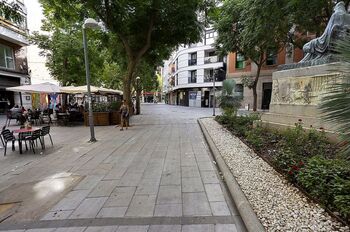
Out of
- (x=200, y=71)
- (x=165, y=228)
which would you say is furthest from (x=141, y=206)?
(x=200, y=71)

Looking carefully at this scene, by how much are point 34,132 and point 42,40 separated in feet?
53.4

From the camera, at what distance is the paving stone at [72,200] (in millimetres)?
3576

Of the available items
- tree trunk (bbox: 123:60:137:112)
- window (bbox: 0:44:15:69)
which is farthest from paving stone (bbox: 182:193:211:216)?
window (bbox: 0:44:15:69)

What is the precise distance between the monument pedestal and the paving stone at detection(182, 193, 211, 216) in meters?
4.08

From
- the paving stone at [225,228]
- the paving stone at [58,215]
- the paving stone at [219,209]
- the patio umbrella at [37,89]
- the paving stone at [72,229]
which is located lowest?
the paving stone at [58,215]

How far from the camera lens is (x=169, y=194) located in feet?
12.9

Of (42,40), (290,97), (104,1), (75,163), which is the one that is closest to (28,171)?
(75,163)

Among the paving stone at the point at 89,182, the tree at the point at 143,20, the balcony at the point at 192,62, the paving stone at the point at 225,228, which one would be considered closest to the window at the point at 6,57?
the tree at the point at 143,20

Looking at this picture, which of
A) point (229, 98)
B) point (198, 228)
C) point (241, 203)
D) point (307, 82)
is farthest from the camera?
point (229, 98)

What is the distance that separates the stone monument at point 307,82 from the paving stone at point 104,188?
208 inches

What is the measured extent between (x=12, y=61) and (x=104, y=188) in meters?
23.6

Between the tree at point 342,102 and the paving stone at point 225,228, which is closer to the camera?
the tree at point 342,102

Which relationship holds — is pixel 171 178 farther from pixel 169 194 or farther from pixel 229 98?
pixel 229 98

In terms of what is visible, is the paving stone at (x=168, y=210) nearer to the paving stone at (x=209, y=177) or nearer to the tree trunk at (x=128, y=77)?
the paving stone at (x=209, y=177)
